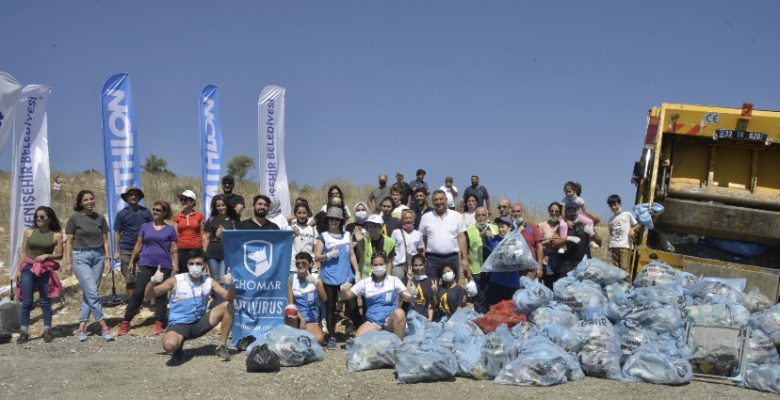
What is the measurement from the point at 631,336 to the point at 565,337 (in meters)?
0.69

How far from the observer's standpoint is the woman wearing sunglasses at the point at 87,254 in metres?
8.68

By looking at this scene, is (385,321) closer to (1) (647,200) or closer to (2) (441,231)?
(2) (441,231)

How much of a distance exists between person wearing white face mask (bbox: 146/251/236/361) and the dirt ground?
26 cm

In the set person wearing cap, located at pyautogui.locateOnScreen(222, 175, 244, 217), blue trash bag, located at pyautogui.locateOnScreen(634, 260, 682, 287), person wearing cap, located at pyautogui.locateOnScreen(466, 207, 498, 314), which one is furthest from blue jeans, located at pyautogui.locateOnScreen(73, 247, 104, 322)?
blue trash bag, located at pyautogui.locateOnScreen(634, 260, 682, 287)

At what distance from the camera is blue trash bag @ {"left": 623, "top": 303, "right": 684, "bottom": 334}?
7031 mm

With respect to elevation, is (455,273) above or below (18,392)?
above

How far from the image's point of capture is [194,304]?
24.7 feet

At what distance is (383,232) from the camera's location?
29.7ft

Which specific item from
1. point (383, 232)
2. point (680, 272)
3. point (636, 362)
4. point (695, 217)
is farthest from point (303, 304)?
point (695, 217)

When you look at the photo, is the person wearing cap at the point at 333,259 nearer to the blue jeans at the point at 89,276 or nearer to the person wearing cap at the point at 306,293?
the person wearing cap at the point at 306,293

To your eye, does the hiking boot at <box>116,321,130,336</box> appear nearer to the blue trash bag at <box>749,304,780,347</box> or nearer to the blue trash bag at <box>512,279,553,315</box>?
the blue trash bag at <box>512,279,553,315</box>

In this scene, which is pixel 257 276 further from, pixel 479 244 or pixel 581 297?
pixel 581 297

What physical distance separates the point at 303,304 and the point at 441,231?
1.92m

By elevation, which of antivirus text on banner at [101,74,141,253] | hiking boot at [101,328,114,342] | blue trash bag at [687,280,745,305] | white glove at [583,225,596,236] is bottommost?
hiking boot at [101,328,114,342]
